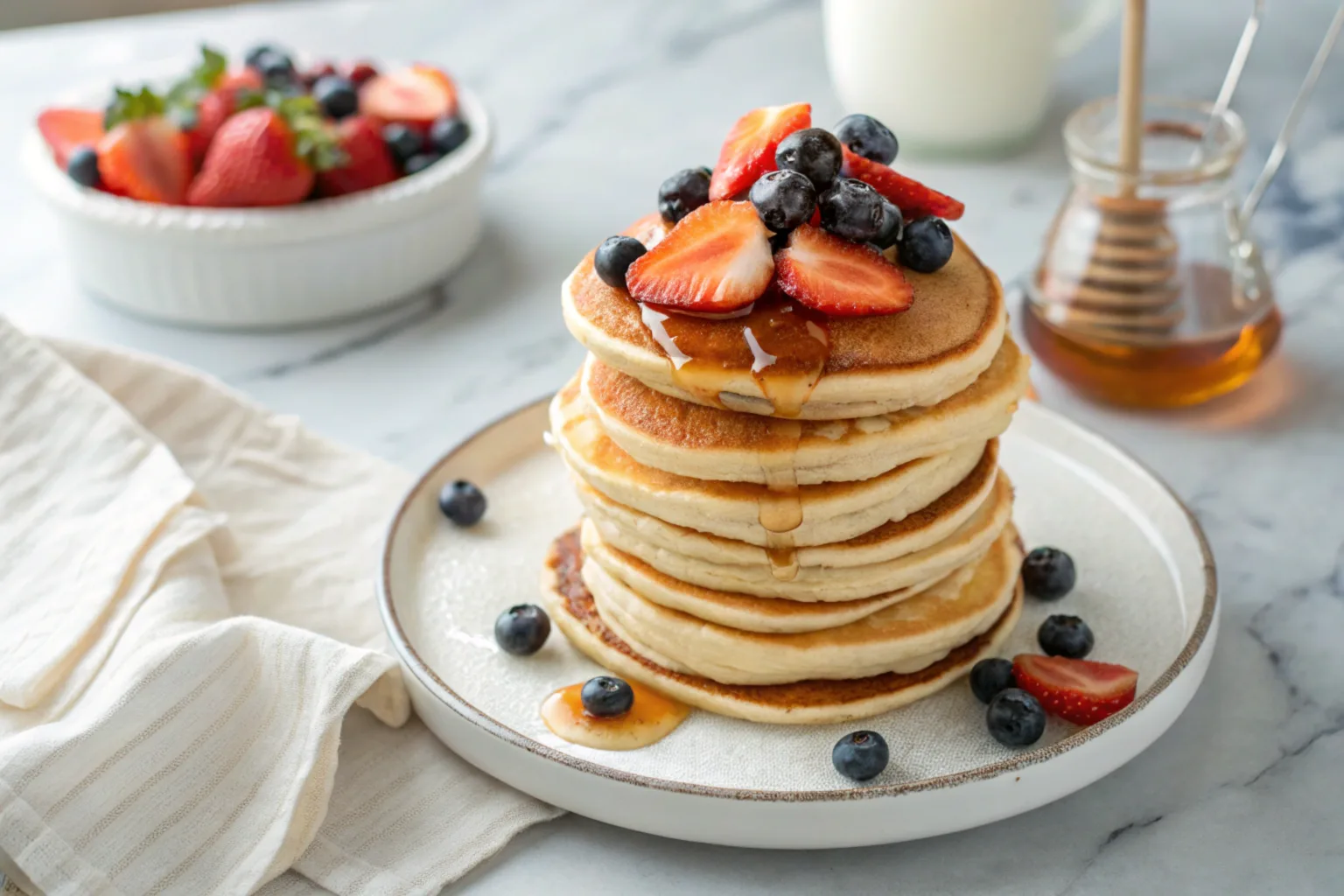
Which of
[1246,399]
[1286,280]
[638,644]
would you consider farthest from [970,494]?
[1286,280]

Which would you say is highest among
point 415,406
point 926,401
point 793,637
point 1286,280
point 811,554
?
point 926,401

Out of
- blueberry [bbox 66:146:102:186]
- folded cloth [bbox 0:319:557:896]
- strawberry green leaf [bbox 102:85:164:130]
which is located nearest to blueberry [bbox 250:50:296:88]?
strawberry green leaf [bbox 102:85:164:130]

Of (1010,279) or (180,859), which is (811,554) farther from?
(1010,279)

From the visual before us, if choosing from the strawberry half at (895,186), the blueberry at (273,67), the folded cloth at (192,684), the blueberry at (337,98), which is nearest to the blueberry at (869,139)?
the strawberry half at (895,186)

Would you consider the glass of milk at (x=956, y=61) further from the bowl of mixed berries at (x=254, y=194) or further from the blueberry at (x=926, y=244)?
the blueberry at (x=926, y=244)

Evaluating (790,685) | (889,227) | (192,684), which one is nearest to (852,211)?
(889,227)

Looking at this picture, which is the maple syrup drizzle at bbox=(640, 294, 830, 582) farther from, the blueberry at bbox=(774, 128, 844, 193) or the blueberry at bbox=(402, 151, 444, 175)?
the blueberry at bbox=(402, 151, 444, 175)
